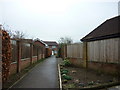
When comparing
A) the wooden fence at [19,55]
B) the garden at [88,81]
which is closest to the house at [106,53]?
the garden at [88,81]

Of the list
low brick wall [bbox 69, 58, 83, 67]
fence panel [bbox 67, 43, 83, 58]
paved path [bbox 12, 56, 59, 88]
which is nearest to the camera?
paved path [bbox 12, 56, 59, 88]

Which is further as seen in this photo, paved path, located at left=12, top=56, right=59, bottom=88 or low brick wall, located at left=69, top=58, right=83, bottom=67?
low brick wall, located at left=69, top=58, right=83, bottom=67

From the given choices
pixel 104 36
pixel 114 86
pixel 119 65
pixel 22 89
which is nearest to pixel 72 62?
pixel 104 36

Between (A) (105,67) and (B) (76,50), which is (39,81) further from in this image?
(B) (76,50)

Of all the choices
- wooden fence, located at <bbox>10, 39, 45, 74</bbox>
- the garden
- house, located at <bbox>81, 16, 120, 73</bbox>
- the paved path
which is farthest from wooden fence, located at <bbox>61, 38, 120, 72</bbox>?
wooden fence, located at <bbox>10, 39, 45, 74</bbox>

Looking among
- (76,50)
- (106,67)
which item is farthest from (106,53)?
(76,50)

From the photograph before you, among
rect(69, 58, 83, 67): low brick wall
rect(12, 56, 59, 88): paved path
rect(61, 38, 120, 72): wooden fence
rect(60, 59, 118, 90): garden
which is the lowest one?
rect(12, 56, 59, 88): paved path

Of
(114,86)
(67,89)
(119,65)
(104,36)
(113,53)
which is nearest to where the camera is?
(67,89)

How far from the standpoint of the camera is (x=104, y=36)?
8.52 m

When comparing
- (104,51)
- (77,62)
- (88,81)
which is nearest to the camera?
(88,81)

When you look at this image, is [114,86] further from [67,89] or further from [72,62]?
[72,62]

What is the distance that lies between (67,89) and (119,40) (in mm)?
4463

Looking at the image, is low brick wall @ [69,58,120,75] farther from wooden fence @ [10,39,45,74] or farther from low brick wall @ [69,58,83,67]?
wooden fence @ [10,39,45,74]

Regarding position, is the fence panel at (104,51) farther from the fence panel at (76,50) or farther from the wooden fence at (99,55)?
the fence panel at (76,50)
